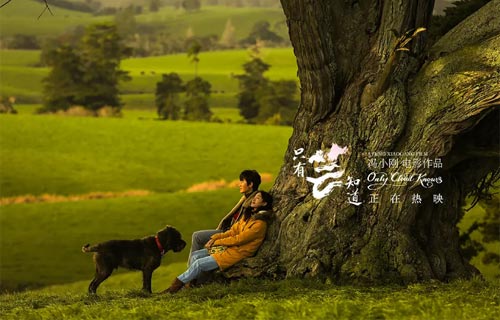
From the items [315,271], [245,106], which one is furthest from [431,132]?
[245,106]

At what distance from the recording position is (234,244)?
1226cm

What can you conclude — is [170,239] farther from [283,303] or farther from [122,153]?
[122,153]

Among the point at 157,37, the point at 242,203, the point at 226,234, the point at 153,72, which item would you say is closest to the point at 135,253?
the point at 226,234

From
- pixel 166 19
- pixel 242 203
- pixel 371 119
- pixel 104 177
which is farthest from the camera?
pixel 166 19

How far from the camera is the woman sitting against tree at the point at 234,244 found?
12.1 meters

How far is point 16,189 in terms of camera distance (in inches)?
1715

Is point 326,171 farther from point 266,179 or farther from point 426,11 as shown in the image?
point 266,179

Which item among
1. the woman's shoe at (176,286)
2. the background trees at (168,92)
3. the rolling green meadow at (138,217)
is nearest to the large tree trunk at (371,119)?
the rolling green meadow at (138,217)

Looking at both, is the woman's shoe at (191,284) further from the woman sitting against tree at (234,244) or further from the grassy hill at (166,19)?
the grassy hill at (166,19)

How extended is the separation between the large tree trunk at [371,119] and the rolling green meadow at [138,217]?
1.64 ft

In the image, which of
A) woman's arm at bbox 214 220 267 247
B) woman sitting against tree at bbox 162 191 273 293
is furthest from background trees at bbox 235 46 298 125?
woman's arm at bbox 214 220 267 247

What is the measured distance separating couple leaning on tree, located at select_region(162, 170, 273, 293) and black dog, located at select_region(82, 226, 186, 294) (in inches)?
19.0

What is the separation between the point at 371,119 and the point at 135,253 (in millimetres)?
3957

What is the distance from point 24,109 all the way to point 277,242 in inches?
2733
